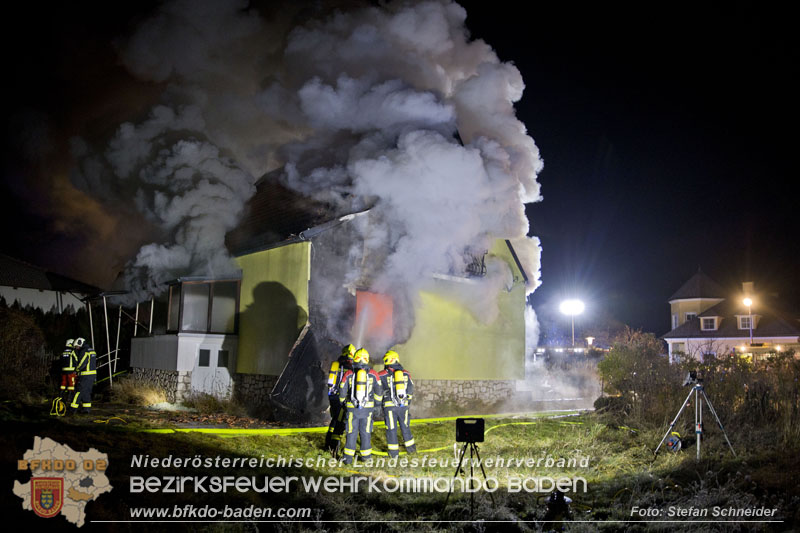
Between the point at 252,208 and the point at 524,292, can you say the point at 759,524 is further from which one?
the point at 252,208

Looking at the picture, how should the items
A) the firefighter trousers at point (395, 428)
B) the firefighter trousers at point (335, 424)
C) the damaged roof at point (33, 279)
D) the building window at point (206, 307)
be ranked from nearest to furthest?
the firefighter trousers at point (395, 428)
the firefighter trousers at point (335, 424)
the building window at point (206, 307)
the damaged roof at point (33, 279)

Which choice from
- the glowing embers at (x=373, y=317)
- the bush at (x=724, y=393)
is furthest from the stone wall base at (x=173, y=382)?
the bush at (x=724, y=393)

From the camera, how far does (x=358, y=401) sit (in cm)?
1052

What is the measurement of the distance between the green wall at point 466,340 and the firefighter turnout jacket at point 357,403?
21.6 ft

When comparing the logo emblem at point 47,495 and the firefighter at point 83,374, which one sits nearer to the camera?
the logo emblem at point 47,495

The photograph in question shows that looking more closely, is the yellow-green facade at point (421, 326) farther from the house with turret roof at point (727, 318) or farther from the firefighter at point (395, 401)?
the house with turret roof at point (727, 318)

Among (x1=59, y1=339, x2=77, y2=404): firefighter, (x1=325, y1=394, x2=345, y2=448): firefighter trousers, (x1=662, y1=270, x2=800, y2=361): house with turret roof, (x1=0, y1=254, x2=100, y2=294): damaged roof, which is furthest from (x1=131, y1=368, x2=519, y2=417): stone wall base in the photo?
(x1=662, y1=270, x2=800, y2=361): house with turret roof

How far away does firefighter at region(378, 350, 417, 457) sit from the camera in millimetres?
11133

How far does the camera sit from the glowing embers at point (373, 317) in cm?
1597

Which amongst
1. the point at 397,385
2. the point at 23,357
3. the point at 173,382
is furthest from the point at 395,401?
the point at 23,357

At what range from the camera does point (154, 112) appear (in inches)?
766

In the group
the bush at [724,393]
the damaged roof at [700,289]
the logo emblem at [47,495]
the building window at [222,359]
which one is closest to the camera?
the logo emblem at [47,495]

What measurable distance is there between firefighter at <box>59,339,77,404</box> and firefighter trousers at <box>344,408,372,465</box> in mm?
7309

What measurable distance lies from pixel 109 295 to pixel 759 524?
19102mm
